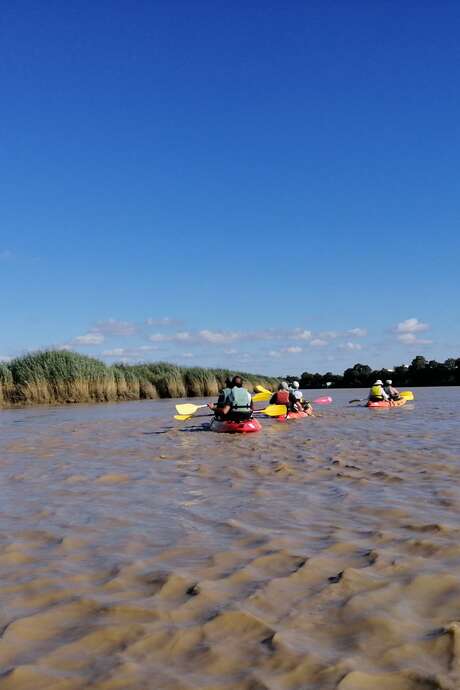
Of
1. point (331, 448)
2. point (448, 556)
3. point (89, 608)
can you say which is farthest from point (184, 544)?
point (331, 448)

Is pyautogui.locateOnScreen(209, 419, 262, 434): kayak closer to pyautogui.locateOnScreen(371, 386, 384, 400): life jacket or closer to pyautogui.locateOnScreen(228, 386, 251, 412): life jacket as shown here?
pyautogui.locateOnScreen(228, 386, 251, 412): life jacket

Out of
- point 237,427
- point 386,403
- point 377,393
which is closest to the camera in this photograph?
point 237,427

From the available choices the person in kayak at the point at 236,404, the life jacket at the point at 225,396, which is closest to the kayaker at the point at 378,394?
the person in kayak at the point at 236,404

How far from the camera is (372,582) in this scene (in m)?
4.41

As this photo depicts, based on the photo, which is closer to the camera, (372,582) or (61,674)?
(61,674)

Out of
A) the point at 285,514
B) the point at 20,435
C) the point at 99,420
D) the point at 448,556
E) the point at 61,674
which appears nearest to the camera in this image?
the point at 61,674

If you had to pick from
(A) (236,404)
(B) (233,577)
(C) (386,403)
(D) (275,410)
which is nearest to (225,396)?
(A) (236,404)

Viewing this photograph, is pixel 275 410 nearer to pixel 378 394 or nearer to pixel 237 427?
pixel 237 427

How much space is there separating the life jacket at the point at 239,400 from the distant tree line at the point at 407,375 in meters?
36.2

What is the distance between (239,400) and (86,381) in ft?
54.1

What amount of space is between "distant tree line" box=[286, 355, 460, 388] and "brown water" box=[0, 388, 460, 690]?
146 feet

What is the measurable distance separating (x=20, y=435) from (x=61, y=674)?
13.5 meters

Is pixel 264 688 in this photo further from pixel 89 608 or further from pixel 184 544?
pixel 184 544

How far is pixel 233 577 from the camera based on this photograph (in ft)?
15.0
